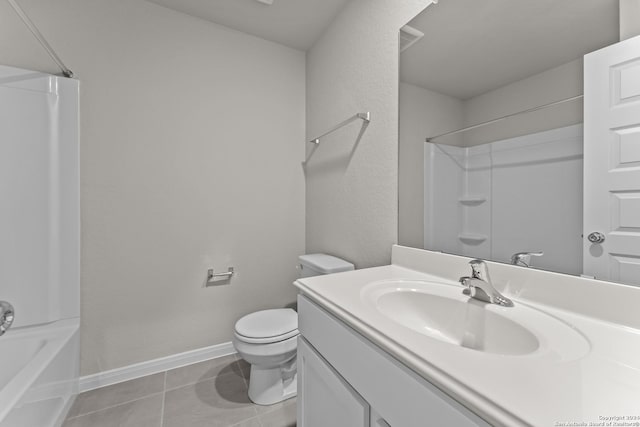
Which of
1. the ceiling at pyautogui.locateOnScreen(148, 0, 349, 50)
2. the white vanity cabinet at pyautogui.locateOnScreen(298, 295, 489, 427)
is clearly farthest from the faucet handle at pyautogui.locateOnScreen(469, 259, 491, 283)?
the ceiling at pyautogui.locateOnScreen(148, 0, 349, 50)

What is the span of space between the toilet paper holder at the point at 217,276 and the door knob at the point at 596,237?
72.9 inches

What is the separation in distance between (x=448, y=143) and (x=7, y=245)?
2.19 m

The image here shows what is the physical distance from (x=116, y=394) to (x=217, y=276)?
32.4 inches

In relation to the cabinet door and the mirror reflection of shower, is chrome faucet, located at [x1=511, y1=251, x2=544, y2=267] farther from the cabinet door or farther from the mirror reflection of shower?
the cabinet door

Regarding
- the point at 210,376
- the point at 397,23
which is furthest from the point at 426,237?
the point at 210,376

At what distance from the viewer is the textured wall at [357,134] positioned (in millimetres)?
1275

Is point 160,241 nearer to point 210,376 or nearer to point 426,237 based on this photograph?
point 210,376

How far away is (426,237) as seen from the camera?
43.8 inches

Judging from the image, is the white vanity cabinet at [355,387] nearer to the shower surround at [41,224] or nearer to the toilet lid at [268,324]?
the toilet lid at [268,324]

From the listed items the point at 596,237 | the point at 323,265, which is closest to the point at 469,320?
the point at 596,237

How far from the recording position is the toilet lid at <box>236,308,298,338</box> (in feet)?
4.46

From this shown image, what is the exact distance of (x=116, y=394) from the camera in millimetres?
1461

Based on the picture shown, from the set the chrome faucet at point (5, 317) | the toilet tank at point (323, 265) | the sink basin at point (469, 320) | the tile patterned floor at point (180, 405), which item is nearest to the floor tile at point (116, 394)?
the tile patterned floor at point (180, 405)

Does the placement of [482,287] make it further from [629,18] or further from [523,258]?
[629,18]
